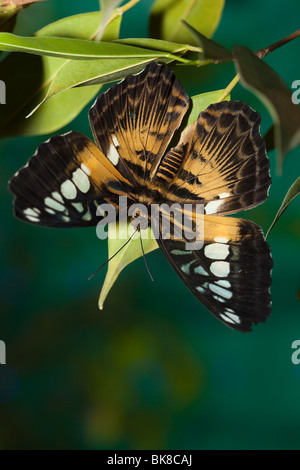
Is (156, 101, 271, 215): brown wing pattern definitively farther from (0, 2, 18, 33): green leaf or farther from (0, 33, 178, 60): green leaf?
(0, 2, 18, 33): green leaf

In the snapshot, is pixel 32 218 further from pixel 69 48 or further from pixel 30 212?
pixel 69 48

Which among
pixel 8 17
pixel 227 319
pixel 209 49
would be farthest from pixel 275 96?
pixel 8 17

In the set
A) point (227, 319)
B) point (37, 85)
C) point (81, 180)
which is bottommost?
point (227, 319)

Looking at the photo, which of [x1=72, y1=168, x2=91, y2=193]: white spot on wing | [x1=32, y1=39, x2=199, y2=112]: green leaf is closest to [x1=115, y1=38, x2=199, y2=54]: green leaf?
[x1=32, y1=39, x2=199, y2=112]: green leaf

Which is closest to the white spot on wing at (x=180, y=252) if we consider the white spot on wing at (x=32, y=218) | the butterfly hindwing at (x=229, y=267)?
the butterfly hindwing at (x=229, y=267)
